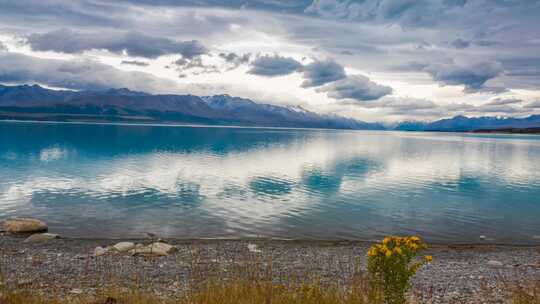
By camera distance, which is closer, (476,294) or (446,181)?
(476,294)

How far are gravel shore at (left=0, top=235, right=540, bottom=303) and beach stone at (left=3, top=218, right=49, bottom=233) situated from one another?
0.97 m

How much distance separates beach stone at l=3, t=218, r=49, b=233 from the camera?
88.5ft

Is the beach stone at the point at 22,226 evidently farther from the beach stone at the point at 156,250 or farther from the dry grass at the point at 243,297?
the dry grass at the point at 243,297

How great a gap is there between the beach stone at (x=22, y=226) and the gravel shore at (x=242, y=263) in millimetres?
970

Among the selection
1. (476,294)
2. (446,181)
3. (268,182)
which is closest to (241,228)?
(476,294)

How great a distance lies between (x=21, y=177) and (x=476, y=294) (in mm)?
54615

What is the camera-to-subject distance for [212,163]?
75.0 meters

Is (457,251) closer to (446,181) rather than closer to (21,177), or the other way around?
(446,181)

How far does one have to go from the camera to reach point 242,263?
67.6ft

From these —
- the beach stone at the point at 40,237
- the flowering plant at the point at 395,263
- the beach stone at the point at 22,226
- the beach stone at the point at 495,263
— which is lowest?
the beach stone at the point at 495,263

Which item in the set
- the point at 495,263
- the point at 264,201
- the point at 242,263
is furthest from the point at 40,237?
the point at 495,263

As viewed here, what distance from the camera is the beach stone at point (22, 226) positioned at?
26969mm

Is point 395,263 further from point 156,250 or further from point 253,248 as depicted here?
point 156,250

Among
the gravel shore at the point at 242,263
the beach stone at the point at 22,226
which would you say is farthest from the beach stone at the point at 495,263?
the beach stone at the point at 22,226
